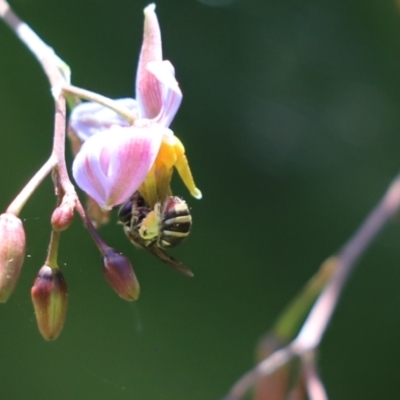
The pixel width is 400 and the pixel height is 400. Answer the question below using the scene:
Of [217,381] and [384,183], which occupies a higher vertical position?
[384,183]

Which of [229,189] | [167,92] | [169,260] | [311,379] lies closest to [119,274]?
[169,260]

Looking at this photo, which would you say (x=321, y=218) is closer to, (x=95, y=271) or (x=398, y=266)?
(x=398, y=266)

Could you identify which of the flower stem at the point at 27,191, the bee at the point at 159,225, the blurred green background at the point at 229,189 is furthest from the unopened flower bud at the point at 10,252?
the blurred green background at the point at 229,189

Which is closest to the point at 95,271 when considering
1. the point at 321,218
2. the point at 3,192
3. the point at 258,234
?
the point at 3,192

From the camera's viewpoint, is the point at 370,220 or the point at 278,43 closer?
the point at 370,220

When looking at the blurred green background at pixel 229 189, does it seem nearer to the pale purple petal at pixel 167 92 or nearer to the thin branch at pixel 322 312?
the thin branch at pixel 322 312

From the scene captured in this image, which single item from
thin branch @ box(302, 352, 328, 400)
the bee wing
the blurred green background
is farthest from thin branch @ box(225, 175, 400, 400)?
the blurred green background
